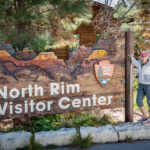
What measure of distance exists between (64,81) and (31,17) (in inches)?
53.8

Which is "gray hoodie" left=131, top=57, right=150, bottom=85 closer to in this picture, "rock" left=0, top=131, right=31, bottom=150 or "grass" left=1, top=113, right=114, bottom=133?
"grass" left=1, top=113, right=114, bottom=133

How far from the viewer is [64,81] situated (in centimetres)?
284

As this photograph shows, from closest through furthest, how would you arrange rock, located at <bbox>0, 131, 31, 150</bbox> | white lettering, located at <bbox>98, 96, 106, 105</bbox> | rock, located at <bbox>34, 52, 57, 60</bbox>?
rock, located at <bbox>0, 131, 31, 150</bbox>
rock, located at <bbox>34, 52, 57, 60</bbox>
white lettering, located at <bbox>98, 96, 106, 105</bbox>

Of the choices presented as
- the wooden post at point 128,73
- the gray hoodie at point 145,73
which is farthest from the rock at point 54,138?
the gray hoodie at point 145,73

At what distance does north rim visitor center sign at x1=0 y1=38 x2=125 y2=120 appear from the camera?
8.74 feet

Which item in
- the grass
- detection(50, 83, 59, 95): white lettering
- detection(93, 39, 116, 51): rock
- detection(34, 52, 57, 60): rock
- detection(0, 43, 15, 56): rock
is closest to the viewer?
detection(0, 43, 15, 56): rock

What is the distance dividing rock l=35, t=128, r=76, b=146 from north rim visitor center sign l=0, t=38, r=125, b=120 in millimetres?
366

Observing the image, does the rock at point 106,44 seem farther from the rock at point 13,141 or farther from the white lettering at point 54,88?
the rock at point 13,141

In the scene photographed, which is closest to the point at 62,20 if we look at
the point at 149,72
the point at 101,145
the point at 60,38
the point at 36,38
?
the point at 60,38

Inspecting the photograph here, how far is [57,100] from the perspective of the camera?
286 cm

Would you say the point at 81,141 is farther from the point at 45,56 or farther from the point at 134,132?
the point at 45,56

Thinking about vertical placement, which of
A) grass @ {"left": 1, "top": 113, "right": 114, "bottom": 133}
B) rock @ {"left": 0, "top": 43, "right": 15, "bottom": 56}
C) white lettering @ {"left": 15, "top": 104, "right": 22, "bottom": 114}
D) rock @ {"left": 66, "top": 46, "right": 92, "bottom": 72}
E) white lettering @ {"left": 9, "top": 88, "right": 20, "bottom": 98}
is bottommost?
grass @ {"left": 1, "top": 113, "right": 114, "bottom": 133}

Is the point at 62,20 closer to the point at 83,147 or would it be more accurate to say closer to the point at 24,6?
the point at 24,6

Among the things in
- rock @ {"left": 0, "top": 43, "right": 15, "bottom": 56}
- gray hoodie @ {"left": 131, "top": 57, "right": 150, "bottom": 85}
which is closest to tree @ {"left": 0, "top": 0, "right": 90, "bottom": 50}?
rock @ {"left": 0, "top": 43, "right": 15, "bottom": 56}
